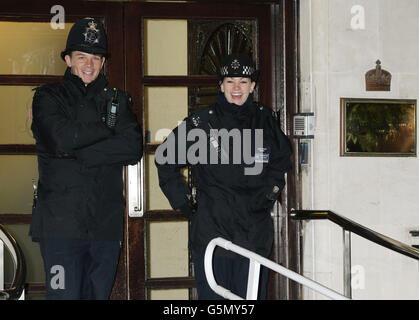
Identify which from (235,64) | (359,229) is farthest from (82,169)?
(359,229)

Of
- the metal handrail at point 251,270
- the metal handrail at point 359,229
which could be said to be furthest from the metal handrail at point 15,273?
the metal handrail at point 359,229

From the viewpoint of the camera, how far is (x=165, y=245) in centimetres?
443

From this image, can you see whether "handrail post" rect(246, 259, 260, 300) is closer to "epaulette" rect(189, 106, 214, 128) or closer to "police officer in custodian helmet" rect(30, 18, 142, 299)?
"police officer in custodian helmet" rect(30, 18, 142, 299)

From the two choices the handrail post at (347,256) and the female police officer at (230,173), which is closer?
the female police officer at (230,173)

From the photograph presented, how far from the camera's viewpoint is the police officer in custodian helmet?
305cm

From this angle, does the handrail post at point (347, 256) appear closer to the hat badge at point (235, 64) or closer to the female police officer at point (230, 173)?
the female police officer at point (230, 173)

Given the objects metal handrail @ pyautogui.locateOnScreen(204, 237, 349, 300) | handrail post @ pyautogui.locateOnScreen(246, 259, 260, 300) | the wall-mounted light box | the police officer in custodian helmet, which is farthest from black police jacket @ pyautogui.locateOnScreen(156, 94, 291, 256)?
handrail post @ pyautogui.locateOnScreen(246, 259, 260, 300)

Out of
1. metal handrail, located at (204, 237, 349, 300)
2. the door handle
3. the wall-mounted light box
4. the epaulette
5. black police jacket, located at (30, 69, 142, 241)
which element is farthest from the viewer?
the door handle

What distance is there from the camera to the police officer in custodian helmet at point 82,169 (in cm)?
305

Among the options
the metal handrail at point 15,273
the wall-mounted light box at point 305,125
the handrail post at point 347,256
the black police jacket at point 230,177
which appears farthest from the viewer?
the wall-mounted light box at point 305,125

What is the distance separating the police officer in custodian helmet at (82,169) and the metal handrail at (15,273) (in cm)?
41
